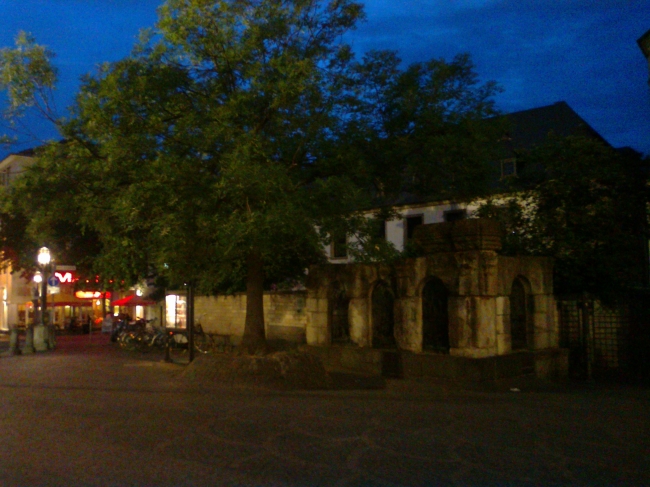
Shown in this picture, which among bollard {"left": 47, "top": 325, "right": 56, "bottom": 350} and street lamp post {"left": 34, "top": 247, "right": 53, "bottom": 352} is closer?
street lamp post {"left": 34, "top": 247, "right": 53, "bottom": 352}

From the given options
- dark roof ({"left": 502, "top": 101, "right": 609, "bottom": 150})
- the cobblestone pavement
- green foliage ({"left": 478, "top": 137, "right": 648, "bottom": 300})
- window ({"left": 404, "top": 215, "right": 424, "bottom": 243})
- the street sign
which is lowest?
the cobblestone pavement

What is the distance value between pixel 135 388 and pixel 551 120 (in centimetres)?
2781

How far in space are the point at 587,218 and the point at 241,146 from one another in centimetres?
959

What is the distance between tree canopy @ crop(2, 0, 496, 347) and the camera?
13.6 metres

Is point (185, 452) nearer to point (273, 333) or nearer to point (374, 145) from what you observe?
point (374, 145)

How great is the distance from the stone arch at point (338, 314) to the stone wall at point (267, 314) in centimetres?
171

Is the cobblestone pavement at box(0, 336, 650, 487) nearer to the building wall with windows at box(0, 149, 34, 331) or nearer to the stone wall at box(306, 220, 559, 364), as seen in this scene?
the stone wall at box(306, 220, 559, 364)

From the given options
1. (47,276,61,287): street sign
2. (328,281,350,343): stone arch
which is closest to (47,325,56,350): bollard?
(47,276,61,287): street sign

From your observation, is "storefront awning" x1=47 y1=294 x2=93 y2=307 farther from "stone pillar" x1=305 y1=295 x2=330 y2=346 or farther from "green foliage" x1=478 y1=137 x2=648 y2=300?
"green foliage" x1=478 y1=137 x2=648 y2=300

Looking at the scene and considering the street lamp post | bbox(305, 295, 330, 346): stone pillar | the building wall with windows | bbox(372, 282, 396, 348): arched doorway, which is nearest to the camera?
bbox(372, 282, 396, 348): arched doorway

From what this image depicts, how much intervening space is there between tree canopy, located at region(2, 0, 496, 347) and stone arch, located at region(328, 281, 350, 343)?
2.38 m

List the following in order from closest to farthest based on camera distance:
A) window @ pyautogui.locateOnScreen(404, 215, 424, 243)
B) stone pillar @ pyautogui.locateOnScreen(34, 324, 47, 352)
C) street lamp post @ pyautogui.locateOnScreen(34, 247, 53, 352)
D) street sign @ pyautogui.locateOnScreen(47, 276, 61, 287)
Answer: street sign @ pyautogui.locateOnScreen(47, 276, 61, 287) < street lamp post @ pyautogui.locateOnScreen(34, 247, 53, 352) < stone pillar @ pyautogui.locateOnScreen(34, 324, 47, 352) < window @ pyautogui.locateOnScreen(404, 215, 424, 243)

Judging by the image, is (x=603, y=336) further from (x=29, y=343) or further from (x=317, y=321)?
(x=29, y=343)

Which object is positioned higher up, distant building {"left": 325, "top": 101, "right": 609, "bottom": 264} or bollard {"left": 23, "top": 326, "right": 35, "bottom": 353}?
distant building {"left": 325, "top": 101, "right": 609, "bottom": 264}
